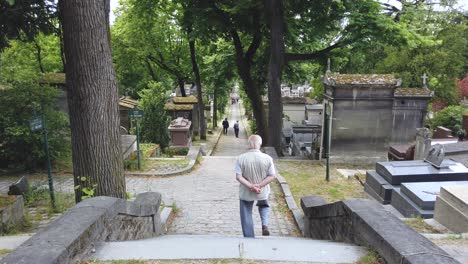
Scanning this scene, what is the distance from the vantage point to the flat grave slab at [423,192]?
6918 millimetres

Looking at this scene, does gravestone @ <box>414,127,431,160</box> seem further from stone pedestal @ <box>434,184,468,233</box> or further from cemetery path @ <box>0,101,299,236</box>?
stone pedestal @ <box>434,184,468,233</box>

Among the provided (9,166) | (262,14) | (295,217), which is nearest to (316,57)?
(262,14)

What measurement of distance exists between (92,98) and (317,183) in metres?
7.01

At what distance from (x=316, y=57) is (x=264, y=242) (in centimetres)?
1325

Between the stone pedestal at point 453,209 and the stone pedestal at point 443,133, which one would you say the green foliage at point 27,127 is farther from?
the stone pedestal at point 443,133

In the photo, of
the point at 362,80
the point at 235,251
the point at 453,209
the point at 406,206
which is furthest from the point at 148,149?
the point at 235,251

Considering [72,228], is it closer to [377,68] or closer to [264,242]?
[264,242]

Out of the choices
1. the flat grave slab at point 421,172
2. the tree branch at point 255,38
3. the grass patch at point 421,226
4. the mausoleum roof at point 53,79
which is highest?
the tree branch at point 255,38

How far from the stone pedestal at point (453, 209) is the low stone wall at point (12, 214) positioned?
6.76 m

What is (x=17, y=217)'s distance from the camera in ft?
19.5

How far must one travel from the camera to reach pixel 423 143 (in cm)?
1091

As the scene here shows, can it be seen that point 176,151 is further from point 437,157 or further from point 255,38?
point 437,157

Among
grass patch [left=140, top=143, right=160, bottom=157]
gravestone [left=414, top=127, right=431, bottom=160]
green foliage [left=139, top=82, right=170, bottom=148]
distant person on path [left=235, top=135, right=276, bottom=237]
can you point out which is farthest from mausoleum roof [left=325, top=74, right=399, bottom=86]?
distant person on path [left=235, top=135, right=276, bottom=237]

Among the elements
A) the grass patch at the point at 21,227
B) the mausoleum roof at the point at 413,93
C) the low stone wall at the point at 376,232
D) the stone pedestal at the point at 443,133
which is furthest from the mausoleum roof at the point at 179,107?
the low stone wall at the point at 376,232
